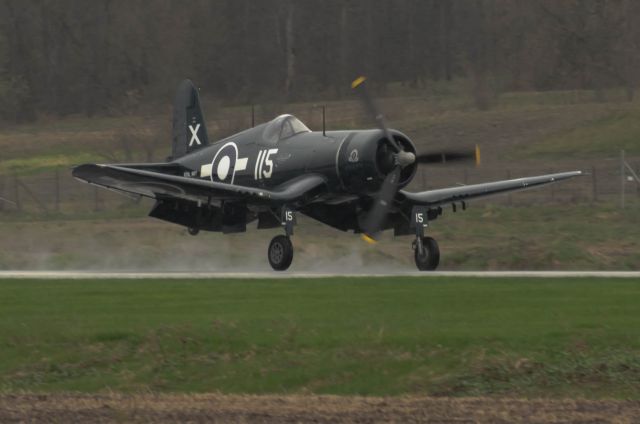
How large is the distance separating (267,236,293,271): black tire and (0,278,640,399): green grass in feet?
24.3

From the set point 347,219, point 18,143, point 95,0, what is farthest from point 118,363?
point 95,0

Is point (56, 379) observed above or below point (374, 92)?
below

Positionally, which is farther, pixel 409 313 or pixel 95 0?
pixel 95 0

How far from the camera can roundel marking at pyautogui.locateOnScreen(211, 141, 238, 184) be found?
32.3 metres

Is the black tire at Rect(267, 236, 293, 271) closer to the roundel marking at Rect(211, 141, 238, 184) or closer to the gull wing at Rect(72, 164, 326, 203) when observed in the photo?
the gull wing at Rect(72, 164, 326, 203)

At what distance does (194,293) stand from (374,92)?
1999 inches

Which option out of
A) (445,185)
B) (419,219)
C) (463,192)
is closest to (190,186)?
(419,219)

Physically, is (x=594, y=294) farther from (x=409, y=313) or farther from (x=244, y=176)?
(x=244, y=176)

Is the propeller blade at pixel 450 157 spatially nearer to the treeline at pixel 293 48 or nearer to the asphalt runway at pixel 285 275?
the asphalt runway at pixel 285 275

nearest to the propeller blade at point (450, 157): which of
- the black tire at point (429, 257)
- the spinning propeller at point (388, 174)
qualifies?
the spinning propeller at point (388, 174)

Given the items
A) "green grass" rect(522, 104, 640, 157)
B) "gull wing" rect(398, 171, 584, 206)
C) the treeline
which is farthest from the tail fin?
the treeline

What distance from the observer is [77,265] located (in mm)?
35031

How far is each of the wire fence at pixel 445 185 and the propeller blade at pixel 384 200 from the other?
18.0 m

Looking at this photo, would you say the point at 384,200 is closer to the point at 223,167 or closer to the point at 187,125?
the point at 223,167
